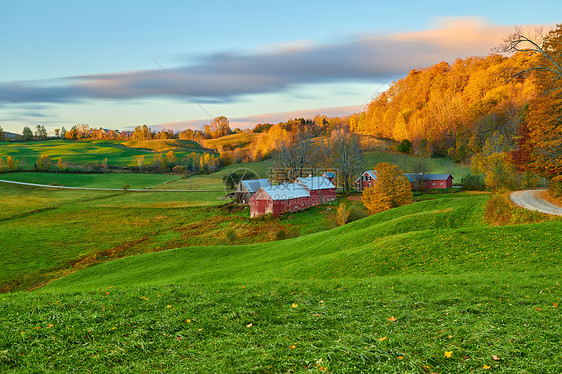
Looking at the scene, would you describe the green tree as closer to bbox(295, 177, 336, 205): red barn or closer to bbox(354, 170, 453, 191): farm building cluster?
bbox(295, 177, 336, 205): red barn

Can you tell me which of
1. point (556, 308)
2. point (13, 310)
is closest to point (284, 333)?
point (556, 308)

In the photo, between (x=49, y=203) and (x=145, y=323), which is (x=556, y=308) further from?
(x=49, y=203)

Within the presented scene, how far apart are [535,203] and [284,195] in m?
36.2

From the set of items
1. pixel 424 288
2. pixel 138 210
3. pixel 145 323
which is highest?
pixel 145 323

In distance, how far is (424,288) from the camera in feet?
43.8

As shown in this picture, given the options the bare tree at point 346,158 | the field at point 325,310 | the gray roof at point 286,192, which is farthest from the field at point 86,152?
the field at point 325,310

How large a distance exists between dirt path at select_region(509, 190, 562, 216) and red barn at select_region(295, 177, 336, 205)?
3444cm

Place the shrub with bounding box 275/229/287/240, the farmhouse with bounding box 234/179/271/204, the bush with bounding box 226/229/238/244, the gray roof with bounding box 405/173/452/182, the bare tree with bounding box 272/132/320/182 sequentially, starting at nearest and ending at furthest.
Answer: the shrub with bounding box 275/229/287/240
the bush with bounding box 226/229/238/244
the farmhouse with bounding box 234/179/271/204
the bare tree with bounding box 272/132/320/182
the gray roof with bounding box 405/173/452/182

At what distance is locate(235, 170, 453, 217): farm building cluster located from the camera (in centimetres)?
5575

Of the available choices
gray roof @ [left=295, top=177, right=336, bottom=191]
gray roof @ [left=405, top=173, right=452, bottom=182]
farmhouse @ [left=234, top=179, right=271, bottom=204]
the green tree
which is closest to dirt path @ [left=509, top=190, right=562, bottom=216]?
gray roof @ [left=295, top=177, right=336, bottom=191]

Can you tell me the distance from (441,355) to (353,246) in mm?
19917

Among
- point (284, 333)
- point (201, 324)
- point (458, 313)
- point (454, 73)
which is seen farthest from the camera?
point (454, 73)

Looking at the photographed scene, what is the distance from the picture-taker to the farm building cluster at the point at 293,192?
183 ft

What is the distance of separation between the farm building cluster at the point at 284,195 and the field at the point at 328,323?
3671 centimetres
